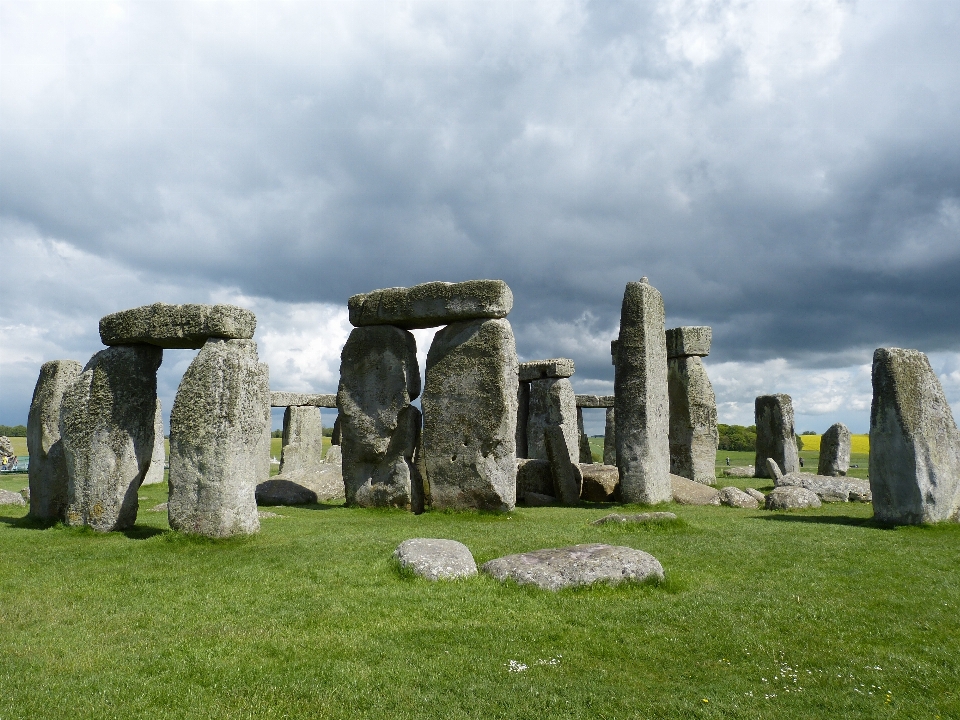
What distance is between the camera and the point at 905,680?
507 centimetres

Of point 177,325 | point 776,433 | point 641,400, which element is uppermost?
point 177,325

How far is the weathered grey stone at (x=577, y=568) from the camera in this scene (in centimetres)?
716

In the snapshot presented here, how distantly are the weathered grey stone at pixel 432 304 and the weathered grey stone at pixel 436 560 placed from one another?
6.74m

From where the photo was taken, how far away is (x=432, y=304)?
47.7 ft

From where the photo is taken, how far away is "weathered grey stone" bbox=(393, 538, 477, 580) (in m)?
7.50

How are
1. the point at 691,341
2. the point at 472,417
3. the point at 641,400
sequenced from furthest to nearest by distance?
1. the point at 691,341
2. the point at 641,400
3. the point at 472,417

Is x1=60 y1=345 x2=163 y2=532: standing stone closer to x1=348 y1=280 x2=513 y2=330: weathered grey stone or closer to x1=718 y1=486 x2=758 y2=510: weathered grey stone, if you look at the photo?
x1=348 y1=280 x2=513 y2=330: weathered grey stone

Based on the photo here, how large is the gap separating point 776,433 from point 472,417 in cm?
1518

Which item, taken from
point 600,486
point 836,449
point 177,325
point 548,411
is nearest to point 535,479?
point 600,486

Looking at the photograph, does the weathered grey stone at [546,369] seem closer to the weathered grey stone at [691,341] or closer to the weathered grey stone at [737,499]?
the weathered grey stone at [691,341]

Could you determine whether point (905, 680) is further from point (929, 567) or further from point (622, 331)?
point (622, 331)

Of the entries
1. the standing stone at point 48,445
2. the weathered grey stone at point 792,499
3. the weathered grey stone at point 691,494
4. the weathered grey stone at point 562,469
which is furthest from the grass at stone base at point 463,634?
the weathered grey stone at point 562,469

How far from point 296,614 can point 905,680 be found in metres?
4.97

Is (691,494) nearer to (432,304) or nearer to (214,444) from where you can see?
(432,304)
